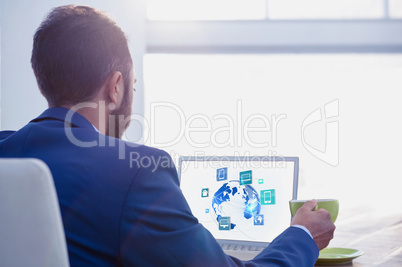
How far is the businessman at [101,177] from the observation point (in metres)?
0.68

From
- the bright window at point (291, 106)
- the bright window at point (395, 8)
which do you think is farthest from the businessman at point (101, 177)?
the bright window at point (395, 8)

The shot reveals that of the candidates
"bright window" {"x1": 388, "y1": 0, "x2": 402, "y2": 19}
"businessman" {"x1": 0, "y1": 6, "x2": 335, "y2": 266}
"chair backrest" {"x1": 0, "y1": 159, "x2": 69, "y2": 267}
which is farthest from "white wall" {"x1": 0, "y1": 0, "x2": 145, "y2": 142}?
"bright window" {"x1": 388, "y1": 0, "x2": 402, "y2": 19}

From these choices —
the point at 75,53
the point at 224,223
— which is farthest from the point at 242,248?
the point at 75,53

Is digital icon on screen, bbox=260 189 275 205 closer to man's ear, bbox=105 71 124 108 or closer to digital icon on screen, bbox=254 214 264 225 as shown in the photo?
digital icon on screen, bbox=254 214 264 225

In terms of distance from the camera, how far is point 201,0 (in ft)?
18.1

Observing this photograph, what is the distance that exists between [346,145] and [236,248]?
4.61 m

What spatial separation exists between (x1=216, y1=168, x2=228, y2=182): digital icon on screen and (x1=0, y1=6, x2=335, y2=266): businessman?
484mm

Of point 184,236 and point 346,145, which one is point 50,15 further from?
point 346,145

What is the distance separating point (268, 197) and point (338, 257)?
0.28m

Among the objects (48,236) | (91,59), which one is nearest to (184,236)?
(48,236)

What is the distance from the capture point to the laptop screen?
1285 mm

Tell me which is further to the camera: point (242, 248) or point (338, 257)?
point (242, 248)

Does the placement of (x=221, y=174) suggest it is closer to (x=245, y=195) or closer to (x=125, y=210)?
(x=245, y=195)

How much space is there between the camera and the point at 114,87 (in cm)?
94
